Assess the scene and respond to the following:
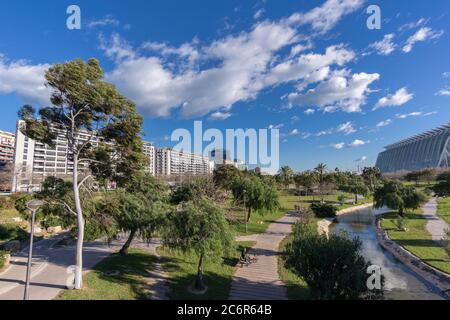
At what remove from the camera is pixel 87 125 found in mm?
15805

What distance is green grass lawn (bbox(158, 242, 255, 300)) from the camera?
57.4 feet

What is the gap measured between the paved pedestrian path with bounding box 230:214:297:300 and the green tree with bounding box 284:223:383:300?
348cm

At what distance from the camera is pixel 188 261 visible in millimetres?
23516

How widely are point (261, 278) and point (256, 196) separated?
66.4ft

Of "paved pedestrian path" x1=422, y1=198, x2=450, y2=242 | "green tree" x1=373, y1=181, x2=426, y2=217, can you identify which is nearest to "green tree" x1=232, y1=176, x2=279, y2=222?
"paved pedestrian path" x1=422, y1=198, x2=450, y2=242

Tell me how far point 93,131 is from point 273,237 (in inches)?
995

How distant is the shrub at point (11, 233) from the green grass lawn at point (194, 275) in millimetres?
12573

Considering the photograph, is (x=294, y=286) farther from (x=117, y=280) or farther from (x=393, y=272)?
(x=117, y=280)

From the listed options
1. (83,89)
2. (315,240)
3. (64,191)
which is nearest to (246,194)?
(315,240)

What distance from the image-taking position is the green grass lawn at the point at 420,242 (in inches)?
962

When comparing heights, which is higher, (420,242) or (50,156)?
(50,156)

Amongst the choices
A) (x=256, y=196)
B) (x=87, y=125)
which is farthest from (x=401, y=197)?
(x=87, y=125)

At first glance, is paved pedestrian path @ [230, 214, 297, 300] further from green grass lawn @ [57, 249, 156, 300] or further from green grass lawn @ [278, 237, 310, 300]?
green grass lawn @ [57, 249, 156, 300]

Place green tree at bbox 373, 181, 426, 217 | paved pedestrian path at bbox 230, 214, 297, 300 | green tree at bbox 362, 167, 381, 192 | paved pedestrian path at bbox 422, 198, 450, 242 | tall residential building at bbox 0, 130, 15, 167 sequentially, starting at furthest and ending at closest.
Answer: tall residential building at bbox 0, 130, 15, 167 < green tree at bbox 362, 167, 381, 192 < green tree at bbox 373, 181, 426, 217 < paved pedestrian path at bbox 422, 198, 450, 242 < paved pedestrian path at bbox 230, 214, 297, 300
